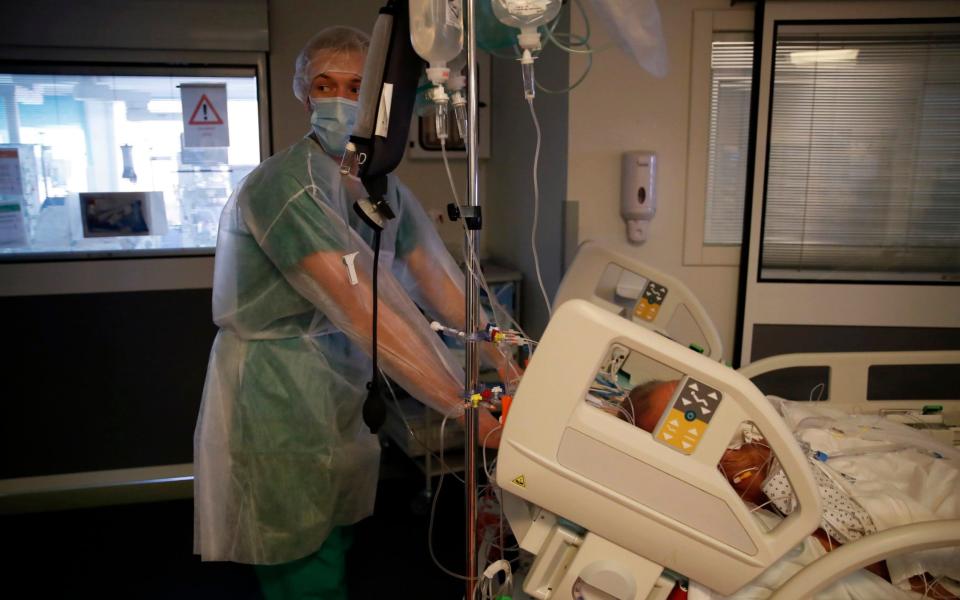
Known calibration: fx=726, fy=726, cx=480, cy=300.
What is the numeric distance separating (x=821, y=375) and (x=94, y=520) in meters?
2.90

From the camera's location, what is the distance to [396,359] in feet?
4.86

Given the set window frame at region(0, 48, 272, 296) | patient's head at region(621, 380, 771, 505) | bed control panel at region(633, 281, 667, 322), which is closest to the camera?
patient's head at region(621, 380, 771, 505)

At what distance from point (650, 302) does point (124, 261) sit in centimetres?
220

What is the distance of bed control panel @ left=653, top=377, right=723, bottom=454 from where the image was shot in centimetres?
113

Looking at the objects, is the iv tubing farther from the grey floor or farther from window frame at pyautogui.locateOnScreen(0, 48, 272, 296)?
window frame at pyautogui.locateOnScreen(0, 48, 272, 296)

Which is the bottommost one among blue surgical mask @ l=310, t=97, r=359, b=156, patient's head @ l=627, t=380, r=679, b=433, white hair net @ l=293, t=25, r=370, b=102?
patient's head @ l=627, t=380, r=679, b=433

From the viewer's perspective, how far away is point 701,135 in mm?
2488

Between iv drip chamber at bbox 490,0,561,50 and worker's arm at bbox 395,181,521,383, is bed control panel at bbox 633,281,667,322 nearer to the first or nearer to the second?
worker's arm at bbox 395,181,521,383

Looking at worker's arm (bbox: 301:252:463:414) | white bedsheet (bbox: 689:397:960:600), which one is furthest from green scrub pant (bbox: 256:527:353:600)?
white bedsheet (bbox: 689:397:960:600)

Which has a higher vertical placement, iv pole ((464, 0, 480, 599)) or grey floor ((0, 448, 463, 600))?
iv pole ((464, 0, 480, 599))

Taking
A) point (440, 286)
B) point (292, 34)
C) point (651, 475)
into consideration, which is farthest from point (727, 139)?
point (292, 34)

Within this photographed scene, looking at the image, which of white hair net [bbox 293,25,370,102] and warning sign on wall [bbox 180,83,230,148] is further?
warning sign on wall [bbox 180,83,230,148]

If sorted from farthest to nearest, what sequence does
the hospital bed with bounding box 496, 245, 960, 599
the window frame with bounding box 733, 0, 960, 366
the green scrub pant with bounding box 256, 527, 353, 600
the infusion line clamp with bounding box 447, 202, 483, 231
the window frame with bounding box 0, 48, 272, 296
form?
the window frame with bounding box 0, 48, 272, 296 → the window frame with bounding box 733, 0, 960, 366 → the green scrub pant with bounding box 256, 527, 353, 600 → the infusion line clamp with bounding box 447, 202, 483, 231 → the hospital bed with bounding box 496, 245, 960, 599

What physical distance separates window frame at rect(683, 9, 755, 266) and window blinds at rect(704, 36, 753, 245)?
0.8 inches
